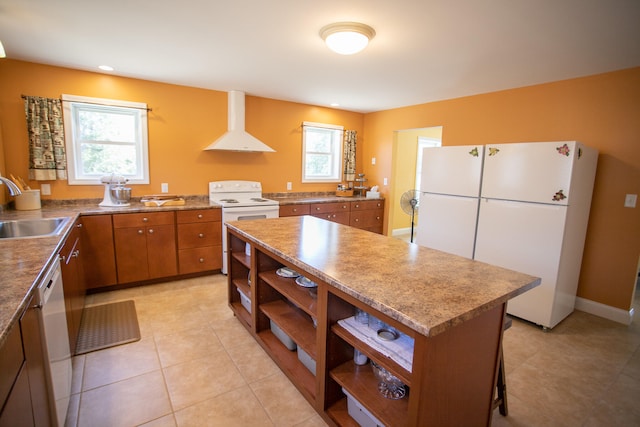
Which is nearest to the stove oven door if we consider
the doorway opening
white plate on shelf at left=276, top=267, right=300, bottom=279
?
white plate on shelf at left=276, top=267, right=300, bottom=279

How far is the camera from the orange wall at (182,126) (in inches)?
122

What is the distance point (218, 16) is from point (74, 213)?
2.19 m

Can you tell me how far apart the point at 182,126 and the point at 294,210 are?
5.87 ft

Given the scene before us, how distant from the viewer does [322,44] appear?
8.30 feet

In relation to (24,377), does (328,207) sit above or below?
above

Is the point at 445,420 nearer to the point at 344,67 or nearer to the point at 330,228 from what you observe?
the point at 330,228

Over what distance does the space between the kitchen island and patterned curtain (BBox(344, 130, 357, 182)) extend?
327 centimetres

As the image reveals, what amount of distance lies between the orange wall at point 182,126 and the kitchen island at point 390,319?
2.26 meters

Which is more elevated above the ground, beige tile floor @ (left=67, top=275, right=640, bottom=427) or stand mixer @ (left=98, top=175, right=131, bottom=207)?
stand mixer @ (left=98, top=175, right=131, bottom=207)

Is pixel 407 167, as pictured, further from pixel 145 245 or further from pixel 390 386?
pixel 390 386

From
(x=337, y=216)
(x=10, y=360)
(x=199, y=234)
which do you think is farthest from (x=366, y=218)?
(x=10, y=360)

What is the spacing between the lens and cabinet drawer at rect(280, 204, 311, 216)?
423cm

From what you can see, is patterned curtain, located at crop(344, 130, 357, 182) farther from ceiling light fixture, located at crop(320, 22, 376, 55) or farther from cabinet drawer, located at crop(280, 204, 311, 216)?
ceiling light fixture, located at crop(320, 22, 376, 55)

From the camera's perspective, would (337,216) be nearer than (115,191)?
No
